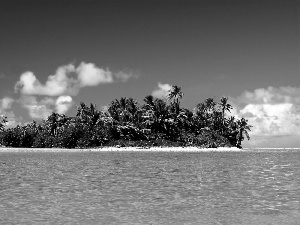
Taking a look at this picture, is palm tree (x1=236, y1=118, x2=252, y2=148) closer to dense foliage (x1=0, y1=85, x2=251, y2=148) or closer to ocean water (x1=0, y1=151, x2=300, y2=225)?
dense foliage (x1=0, y1=85, x2=251, y2=148)

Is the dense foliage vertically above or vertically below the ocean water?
above

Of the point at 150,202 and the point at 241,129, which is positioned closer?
the point at 150,202

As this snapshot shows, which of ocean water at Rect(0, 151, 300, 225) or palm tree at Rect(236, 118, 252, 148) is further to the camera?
palm tree at Rect(236, 118, 252, 148)

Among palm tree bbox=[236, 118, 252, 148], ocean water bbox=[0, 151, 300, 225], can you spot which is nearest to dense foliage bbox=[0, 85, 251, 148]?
palm tree bbox=[236, 118, 252, 148]

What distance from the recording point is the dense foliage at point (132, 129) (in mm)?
96125

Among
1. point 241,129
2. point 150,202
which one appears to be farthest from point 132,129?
point 150,202

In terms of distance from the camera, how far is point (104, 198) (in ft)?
50.6

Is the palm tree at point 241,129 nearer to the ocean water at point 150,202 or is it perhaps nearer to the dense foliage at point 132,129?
the dense foliage at point 132,129

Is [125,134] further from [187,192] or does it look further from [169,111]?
[187,192]

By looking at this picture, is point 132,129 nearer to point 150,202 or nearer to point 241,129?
point 241,129

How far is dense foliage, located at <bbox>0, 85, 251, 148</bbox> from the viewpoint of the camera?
96.1 meters

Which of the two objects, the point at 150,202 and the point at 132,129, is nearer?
the point at 150,202

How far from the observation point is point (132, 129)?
3757 inches

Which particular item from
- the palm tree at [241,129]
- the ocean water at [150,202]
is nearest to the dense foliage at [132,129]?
the palm tree at [241,129]
